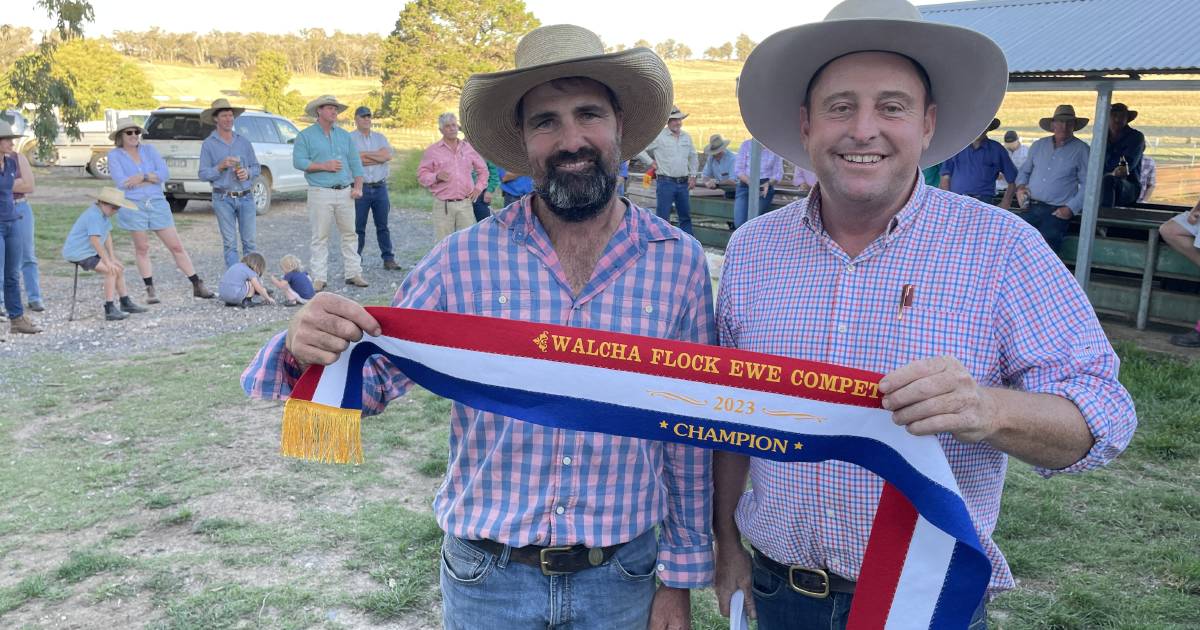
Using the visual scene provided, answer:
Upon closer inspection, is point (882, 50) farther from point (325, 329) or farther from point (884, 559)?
Answer: point (325, 329)

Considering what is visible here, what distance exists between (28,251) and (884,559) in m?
11.1

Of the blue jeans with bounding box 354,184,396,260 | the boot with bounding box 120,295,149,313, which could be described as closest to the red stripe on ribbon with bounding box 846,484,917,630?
the boot with bounding box 120,295,149,313

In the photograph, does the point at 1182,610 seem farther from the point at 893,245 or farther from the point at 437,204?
the point at 437,204

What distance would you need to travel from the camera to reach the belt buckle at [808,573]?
2.07m

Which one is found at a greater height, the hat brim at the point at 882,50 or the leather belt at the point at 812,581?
the hat brim at the point at 882,50

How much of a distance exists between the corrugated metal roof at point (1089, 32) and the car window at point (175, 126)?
14478 mm

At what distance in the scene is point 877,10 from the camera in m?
2.08

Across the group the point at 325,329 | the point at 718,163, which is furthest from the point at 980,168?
the point at 325,329

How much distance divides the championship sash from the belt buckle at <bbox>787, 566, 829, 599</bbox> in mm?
114

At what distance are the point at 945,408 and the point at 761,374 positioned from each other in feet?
1.43

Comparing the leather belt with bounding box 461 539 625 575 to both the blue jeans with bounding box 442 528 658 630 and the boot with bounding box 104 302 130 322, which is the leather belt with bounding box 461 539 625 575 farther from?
the boot with bounding box 104 302 130 322

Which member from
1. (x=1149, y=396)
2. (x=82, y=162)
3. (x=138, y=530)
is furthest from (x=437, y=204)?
(x=82, y=162)

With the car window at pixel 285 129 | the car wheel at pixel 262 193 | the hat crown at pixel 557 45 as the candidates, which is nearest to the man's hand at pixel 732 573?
the hat crown at pixel 557 45

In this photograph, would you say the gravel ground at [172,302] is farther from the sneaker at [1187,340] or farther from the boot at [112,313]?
the sneaker at [1187,340]
